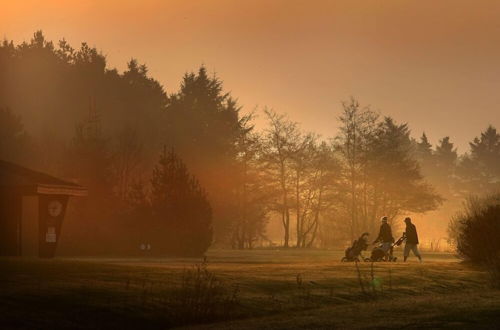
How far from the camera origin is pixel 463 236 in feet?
106

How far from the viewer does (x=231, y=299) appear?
20.3 metres

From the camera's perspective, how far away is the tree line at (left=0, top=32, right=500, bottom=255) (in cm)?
5006

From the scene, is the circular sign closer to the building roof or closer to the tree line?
the building roof

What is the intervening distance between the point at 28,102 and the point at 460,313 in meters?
72.6

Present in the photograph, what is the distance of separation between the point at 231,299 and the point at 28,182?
16.6 metres

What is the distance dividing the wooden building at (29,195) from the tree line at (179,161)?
12869 mm

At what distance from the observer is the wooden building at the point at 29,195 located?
113 feet

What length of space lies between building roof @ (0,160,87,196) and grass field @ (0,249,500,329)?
326 inches

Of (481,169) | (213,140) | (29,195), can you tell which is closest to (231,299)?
(29,195)

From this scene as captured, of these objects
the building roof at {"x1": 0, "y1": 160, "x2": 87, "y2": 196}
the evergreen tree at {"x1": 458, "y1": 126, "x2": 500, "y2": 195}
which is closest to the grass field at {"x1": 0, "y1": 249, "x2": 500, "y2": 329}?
the building roof at {"x1": 0, "y1": 160, "x2": 87, "y2": 196}

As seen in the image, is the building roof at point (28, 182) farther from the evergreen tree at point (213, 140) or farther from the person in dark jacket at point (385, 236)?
the evergreen tree at point (213, 140)

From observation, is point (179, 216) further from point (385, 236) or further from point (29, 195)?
point (385, 236)

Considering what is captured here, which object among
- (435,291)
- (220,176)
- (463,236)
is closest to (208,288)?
(435,291)

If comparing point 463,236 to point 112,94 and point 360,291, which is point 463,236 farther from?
point 112,94
